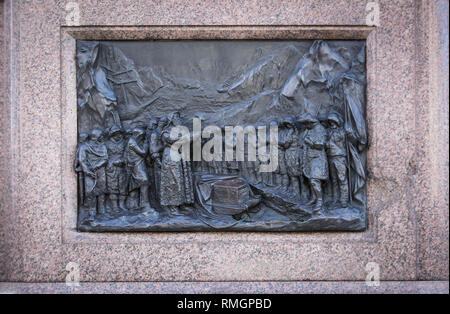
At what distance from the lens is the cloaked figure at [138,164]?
4.58 metres

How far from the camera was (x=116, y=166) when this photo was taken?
4.62 m

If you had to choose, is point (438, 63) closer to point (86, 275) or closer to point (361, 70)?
point (361, 70)

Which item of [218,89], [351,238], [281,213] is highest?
[218,89]

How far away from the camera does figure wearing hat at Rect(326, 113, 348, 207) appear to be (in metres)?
4.54

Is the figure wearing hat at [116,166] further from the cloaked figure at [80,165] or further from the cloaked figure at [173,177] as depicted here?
the cloaked figure at [173,177]

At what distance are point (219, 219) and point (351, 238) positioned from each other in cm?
149

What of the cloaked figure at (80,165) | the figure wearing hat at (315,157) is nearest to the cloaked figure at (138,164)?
the cloaked figure at (80,165)

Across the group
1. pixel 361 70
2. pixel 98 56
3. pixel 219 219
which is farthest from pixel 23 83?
pixel 361 70

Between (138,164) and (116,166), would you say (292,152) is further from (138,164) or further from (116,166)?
(116,166)

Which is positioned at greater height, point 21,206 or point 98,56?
point 98,56

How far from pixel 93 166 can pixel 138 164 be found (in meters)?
0.50

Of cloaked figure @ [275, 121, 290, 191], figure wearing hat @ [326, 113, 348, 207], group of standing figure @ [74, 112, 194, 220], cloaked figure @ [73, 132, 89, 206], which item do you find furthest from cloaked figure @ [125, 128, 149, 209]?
figure wearing hat @ [326, 113, 348, 207]

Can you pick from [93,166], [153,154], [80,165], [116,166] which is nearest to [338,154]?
[153,154]

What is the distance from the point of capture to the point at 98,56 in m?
4.68
